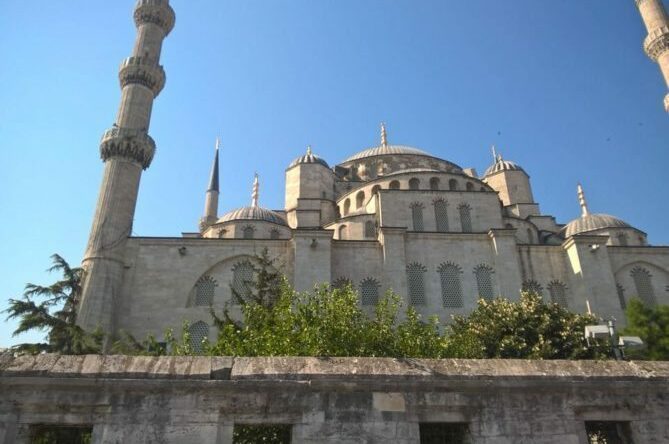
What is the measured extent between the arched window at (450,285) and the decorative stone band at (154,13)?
57.7ft

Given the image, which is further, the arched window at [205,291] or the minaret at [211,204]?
the minaret at [211,204]

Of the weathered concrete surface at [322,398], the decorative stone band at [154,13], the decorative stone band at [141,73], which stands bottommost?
the weathered concrete surface at [322,398]

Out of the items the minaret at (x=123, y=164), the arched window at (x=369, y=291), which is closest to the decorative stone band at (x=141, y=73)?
the minaret at (x=123, y=164)

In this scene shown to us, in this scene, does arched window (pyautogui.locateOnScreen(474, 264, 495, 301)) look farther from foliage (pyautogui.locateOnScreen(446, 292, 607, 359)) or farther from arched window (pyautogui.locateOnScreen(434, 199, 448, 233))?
foliage (pyautogui.locateOnScreen(446, 292, 607, 359))

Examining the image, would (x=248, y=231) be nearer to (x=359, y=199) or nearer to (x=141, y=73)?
(x=359, y=199)

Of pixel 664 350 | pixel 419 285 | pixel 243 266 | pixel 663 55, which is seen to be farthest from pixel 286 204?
pixel 663 55

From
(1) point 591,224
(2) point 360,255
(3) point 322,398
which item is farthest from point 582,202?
(3) point 322,398

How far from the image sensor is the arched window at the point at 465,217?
21.3 m

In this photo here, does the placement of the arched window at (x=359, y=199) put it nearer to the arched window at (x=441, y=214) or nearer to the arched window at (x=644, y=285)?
the arched window at (x=441, y=214)

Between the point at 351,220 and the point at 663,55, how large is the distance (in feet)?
54.8

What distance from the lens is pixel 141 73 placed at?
22047 mm

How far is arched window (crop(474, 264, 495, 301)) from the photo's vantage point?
61.6ft

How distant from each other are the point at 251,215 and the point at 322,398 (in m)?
19.0

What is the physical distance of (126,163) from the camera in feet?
66.9
